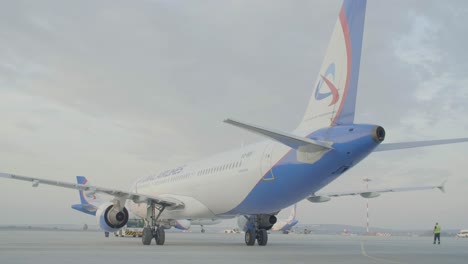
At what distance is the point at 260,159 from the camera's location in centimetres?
1898

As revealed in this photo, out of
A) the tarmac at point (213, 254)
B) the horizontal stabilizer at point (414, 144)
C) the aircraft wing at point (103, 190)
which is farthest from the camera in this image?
the aircraft wing at point (103, 190)

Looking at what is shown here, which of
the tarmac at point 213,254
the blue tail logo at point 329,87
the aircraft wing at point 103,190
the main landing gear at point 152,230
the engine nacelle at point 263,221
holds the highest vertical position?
the blue tail logo at point 329,87

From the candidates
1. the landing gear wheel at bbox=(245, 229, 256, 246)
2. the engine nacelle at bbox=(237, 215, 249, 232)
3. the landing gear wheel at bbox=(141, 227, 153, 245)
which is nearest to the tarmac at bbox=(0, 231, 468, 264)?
the landing gear wheel at bbox=(141, 227, 153, 245)

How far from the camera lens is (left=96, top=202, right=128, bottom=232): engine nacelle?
23594 millimetres

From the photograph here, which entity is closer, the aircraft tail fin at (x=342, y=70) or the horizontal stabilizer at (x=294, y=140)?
the horizontal stabilizer at (x=294, y=140)

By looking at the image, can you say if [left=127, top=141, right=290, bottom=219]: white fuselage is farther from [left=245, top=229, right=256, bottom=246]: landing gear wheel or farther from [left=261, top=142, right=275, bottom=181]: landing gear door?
[left=245, top=229, right=256, bottom=246]: landing gear wheel

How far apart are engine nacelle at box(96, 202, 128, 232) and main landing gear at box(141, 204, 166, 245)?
117cm

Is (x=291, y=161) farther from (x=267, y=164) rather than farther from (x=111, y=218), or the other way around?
(x=111, y=218)

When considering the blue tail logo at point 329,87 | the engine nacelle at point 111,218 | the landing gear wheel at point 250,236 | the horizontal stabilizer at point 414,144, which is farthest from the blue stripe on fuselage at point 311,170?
the engine nacelle at point 111,218

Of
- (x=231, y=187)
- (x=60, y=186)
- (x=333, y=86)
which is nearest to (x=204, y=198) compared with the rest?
(x=231, y=187)

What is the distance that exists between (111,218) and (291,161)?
10596 mm

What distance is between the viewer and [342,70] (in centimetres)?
1636

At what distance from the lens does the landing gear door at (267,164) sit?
59.6ft

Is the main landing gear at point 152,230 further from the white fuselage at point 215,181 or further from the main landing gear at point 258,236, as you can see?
the main landing gear at point 258,236
